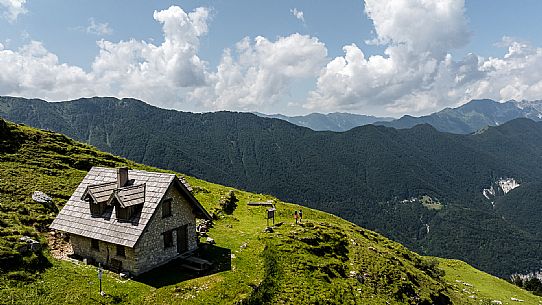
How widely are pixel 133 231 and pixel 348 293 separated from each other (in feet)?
66.7

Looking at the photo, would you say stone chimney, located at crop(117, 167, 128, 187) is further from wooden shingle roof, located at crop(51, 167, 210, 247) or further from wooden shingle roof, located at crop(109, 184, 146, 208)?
wooden shingle roof, located at crop(109, 184, 146, 208)

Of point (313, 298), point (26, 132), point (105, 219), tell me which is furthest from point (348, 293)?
point (26, 132)

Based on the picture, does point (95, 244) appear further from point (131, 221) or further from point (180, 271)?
point (180, 271)

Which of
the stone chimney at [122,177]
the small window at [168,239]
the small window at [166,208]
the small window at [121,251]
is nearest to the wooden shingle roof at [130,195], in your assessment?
the small window at [166,208]

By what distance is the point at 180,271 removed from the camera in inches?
1225

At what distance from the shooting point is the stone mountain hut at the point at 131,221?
30.0 m

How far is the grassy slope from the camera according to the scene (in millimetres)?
26391

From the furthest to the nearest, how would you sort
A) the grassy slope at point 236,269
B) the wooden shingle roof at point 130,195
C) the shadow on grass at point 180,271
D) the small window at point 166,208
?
the small window at point 166,208 < the wooden shingle roof at point 130,195 < the shadow on grass at point 180,271 < the grassy slope at point 236,269

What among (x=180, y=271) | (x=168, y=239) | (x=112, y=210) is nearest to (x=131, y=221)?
(x=112, y=210)

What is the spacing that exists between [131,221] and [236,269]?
9853mm

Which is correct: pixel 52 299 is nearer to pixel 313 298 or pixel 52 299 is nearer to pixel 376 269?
pixel 313 298

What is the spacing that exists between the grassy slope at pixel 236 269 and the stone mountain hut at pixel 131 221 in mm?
1740

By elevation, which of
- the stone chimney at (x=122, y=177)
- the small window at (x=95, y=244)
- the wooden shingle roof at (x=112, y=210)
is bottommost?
the small window at (x=95, y=244)

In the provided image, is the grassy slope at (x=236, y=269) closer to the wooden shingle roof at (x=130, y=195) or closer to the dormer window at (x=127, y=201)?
the dormer window at (x=127, y=201)
